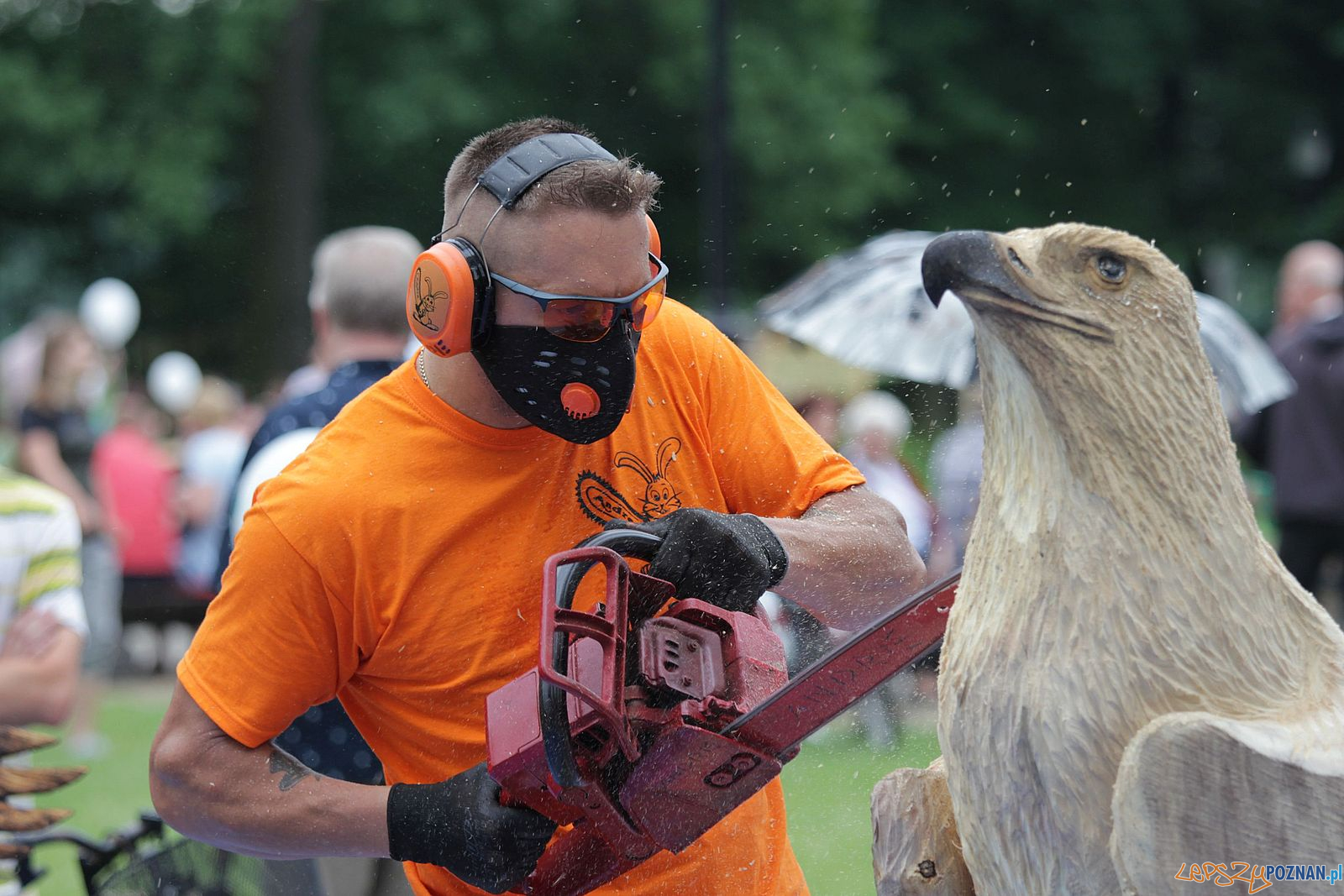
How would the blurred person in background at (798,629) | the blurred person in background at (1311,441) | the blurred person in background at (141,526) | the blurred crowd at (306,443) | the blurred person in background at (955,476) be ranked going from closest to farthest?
the blurred person in background at (798,629) < the blurred crowd at (306,443) < the blurred person in background at (955,476) < the blurred person in background at (1311,441) < the blurred person in background at (141,526)

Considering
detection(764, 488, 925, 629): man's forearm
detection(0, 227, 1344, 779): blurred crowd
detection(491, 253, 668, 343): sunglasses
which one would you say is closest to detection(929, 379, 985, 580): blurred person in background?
detection(0, 227, 1344, 779): blurred crowd

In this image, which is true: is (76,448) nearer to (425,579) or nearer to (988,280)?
(425,579)

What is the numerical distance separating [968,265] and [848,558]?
3.13 ft

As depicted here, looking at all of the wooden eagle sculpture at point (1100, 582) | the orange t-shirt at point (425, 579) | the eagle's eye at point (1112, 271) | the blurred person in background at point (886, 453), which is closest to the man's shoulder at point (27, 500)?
the orange t-shirt at point (425, 579)

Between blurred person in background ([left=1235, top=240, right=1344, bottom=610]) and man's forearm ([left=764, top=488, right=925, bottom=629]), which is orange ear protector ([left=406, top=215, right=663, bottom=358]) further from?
blurred person in background ([left=1235, top=240, right=1344, bottom=610])

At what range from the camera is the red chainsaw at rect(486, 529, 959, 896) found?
212 cm

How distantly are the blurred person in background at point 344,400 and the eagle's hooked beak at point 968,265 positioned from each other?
2.37 metres

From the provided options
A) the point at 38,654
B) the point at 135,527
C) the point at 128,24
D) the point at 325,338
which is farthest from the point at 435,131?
the point at 38,654

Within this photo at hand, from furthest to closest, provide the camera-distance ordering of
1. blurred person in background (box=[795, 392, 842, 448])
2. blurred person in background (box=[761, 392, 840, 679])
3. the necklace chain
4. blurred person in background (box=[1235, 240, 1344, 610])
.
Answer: blurred person in background (box=[1235, 240, 1344, 610]) < blurred person in background (box=[795, 392, 842, 448]) < blurred person in background (box=[761, 392, 840, 679]) < the necklace chain

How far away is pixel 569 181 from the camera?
2385 millimetres

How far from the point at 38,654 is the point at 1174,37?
21241mm

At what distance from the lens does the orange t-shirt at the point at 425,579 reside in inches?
95.6

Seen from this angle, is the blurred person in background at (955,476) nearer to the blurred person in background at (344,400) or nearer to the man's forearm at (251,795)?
the blurred person in background at (344,400)

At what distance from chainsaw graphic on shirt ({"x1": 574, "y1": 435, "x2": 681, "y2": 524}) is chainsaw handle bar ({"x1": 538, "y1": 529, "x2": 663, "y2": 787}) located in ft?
1.04
